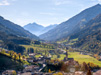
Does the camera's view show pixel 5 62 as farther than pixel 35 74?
Yes

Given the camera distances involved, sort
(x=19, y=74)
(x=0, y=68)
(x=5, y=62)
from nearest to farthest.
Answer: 1. (x=19, y=74)
2. (x=0, y=68)
3. (x=5, y=62)

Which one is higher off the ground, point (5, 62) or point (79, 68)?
point (5, 62)

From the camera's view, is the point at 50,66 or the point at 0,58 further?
the point at 50,66

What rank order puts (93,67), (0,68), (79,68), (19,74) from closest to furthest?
1. (19,74)
2. (0,68)
3. (79,68)
4. (93,67)

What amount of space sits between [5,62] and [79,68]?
67623 mm

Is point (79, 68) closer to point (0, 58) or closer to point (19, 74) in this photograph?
point (19, 74)

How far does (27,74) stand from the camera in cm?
10094

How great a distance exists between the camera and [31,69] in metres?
123

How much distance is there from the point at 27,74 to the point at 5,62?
30.6 m

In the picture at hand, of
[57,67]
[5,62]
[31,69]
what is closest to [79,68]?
[57,67]

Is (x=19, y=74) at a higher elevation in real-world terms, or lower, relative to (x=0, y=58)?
lower

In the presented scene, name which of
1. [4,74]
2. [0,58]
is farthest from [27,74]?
[0,58]

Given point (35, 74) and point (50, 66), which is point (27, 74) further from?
point (50, 66)

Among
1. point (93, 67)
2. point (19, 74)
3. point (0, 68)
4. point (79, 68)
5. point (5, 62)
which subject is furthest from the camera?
→ point (93, 67)
